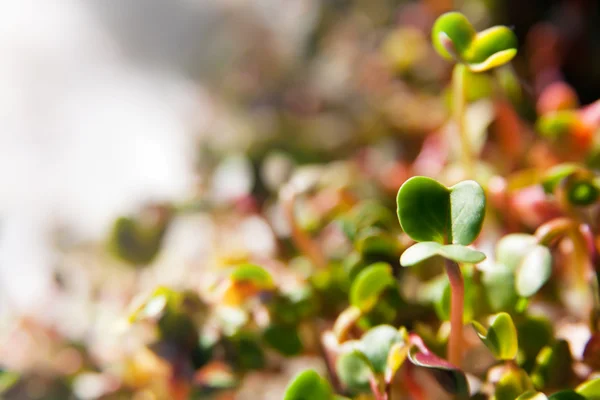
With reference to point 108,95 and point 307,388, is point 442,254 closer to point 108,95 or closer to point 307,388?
point 307,388

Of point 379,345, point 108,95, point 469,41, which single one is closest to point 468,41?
point 469,41

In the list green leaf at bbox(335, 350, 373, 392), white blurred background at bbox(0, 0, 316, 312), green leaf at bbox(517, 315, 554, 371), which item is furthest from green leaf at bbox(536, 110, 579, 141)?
white blurred background at bbox(0, 0, 316, 312)

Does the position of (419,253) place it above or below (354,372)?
above

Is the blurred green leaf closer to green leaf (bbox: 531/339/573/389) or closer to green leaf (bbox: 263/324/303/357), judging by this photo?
green leaf (bbox: 531/339/573/389)

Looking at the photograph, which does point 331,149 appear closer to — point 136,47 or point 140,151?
point 140,151

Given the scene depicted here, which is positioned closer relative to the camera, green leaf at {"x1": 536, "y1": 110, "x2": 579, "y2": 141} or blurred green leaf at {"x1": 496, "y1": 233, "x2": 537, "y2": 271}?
blurred green leaf at {"x1": 496, "y1": 233, "x2": 537, "y2": 271}

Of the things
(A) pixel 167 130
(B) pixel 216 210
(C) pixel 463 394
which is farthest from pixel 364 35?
(C) pixel 463 394

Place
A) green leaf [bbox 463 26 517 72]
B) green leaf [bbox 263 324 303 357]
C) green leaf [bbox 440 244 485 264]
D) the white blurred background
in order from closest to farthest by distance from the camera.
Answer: green leaf [bbox 440 244 485 264], green leaf [bbox 463 26 517 72], green leaf [bbox 263 324 303 357], the white blurred background
